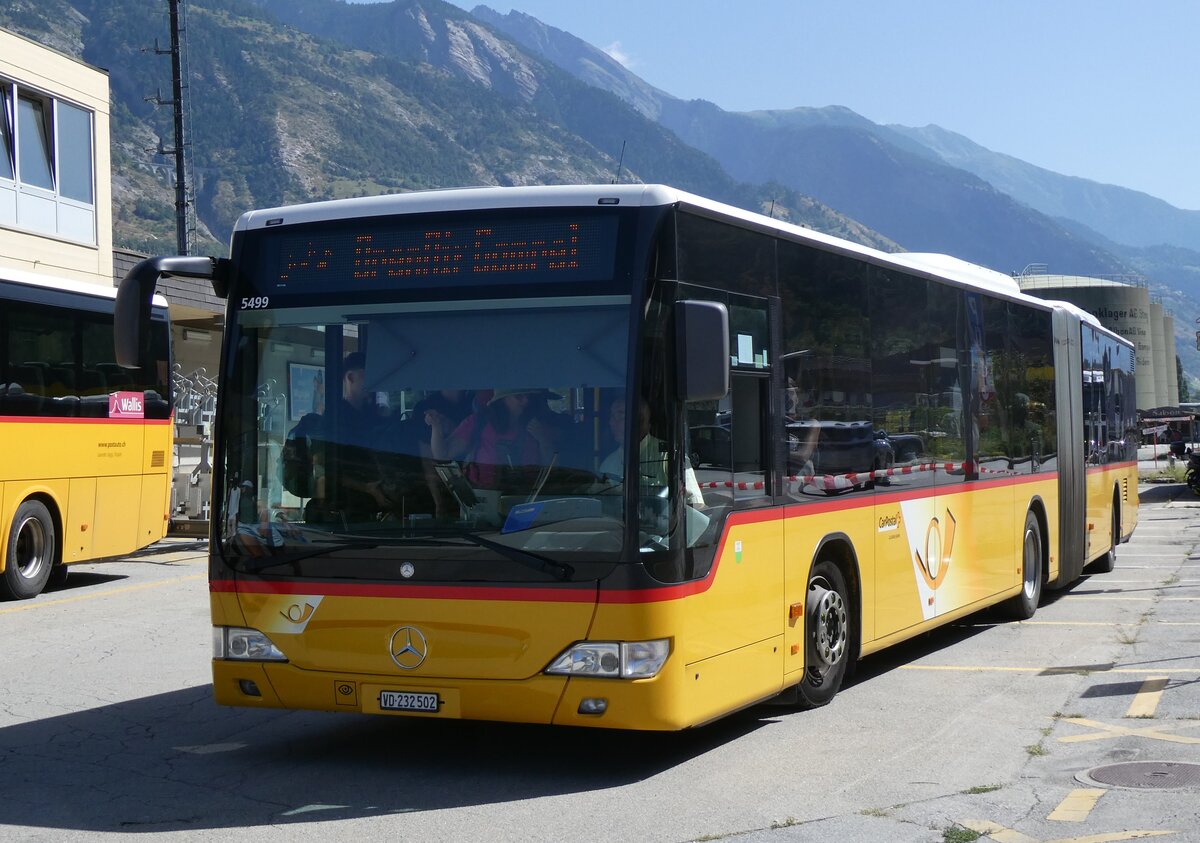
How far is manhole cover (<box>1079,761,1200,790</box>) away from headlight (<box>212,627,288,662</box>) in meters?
4.05

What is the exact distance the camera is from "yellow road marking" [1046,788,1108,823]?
637 cm

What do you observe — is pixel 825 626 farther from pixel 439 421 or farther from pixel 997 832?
pixel 439 421

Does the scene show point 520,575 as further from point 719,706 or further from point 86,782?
point 86,782

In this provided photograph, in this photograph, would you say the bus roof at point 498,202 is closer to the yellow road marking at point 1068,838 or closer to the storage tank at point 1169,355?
the yellow road marking at point 1068,838

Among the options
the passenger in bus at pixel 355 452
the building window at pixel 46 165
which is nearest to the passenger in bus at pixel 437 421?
the passenger in bus at pixel 355 452

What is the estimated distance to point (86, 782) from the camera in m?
7.34

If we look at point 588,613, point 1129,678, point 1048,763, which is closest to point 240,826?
point 588,613

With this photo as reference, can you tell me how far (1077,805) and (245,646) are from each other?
4.10 m

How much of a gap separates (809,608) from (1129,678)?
287cm

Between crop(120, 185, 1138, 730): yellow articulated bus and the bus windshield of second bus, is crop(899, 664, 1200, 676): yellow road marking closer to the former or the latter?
crop(120, 185, 1138, 730): yellow articulated bus

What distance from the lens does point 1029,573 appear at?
46.6ft

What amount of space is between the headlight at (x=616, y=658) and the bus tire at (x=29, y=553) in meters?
10.6

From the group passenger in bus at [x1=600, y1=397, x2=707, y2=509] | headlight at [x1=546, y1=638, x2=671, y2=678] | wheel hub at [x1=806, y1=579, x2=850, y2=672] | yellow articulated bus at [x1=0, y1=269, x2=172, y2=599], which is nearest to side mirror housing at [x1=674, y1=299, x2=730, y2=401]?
passenger in bus at [x1=600, y1=397, x2=707, y2=509]

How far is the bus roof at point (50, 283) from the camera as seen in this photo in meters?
15.5
